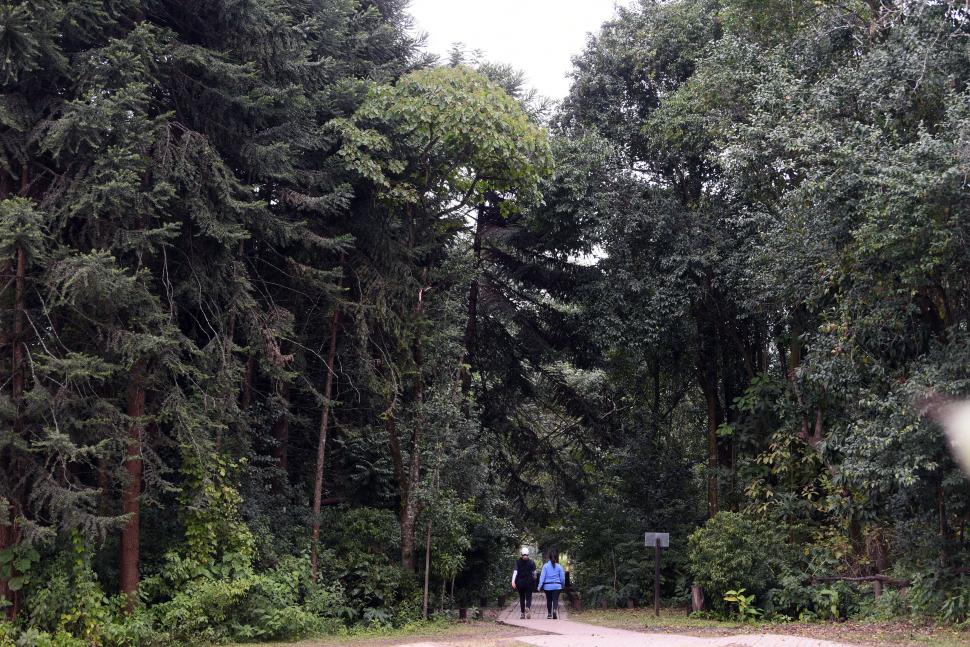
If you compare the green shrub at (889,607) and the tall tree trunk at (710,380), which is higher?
the tall tree trunk at (710,380)

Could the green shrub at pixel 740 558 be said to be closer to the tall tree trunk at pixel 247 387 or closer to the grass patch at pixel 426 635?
the grass patch at pixel 426 635

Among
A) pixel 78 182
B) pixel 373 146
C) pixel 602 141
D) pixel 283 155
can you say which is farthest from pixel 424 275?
pixel 78 182

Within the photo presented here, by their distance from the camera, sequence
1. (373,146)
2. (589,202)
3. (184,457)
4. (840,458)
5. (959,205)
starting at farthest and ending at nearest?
1. (589,202)
2. (840,458)
3. (373,146)
4. (184,457)
5. (959,205)

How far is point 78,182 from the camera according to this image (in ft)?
38.6

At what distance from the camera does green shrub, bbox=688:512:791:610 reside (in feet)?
56.6

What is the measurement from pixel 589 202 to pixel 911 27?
29.3 ft

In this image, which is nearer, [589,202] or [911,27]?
[911,27]

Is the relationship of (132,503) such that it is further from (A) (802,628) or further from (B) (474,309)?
(B) (474,309)

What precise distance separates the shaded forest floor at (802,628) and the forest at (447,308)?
0.78 meters

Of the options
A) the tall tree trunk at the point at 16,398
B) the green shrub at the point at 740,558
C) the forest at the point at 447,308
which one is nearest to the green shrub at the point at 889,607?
the forest at the point at 447,308

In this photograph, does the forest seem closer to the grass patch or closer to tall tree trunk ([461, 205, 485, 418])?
tall tree trunk ([461, 205, 485, 418])

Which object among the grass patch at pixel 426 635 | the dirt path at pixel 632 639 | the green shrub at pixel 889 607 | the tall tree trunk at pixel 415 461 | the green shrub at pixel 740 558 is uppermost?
the tall tree trunk at pixel 415 461

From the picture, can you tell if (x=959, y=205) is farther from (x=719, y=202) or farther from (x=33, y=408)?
(x=33, y=408)

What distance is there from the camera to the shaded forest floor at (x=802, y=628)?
11156mm
